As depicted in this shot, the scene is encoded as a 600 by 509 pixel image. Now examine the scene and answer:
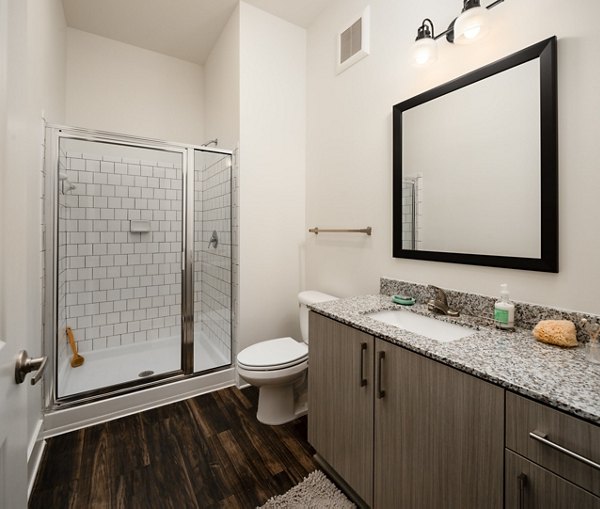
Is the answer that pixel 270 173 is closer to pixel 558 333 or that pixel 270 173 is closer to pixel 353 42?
pixel 353 42

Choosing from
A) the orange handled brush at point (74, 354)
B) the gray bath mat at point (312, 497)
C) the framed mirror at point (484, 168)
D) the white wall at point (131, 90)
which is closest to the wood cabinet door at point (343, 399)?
the gray bath mat at point (312, 497)

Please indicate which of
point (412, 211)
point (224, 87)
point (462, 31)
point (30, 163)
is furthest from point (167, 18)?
point (412, 211)

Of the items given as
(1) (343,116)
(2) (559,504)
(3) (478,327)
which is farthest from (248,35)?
(2) (559,504)

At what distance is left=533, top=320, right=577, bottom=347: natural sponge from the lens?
39.7 inches

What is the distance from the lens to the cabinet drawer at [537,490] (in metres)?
0.67

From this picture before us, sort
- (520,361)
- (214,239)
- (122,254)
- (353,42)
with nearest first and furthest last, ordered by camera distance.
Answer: (520,361) → (353,42) → (214,239) → (122,254)

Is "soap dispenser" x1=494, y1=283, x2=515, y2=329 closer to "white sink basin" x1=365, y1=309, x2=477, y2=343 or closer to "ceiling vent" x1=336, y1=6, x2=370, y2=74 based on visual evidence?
"white sink basin" x1=365, y1=309, x2=477, y2=343

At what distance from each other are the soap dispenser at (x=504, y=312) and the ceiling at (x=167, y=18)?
2331 mm

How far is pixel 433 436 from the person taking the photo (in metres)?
0.97

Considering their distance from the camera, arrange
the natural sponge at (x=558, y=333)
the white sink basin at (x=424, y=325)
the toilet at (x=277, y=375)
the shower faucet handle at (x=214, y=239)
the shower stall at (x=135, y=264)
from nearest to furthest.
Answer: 1. the natural sponge at (x=558, y=333)
2. the white sink basin at (x=424, y=325)
3. the toilet at (x=277, y=375)
4. the shower stall at (x=135, y=264)
5. the shower faucet handle at (x=214, y=239)

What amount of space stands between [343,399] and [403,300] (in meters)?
0.59

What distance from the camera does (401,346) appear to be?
1.08 m

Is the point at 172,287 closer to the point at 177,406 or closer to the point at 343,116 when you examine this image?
the point at 177,406

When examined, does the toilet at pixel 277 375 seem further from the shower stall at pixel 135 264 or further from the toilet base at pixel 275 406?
the shower stall at pixel 135 264
